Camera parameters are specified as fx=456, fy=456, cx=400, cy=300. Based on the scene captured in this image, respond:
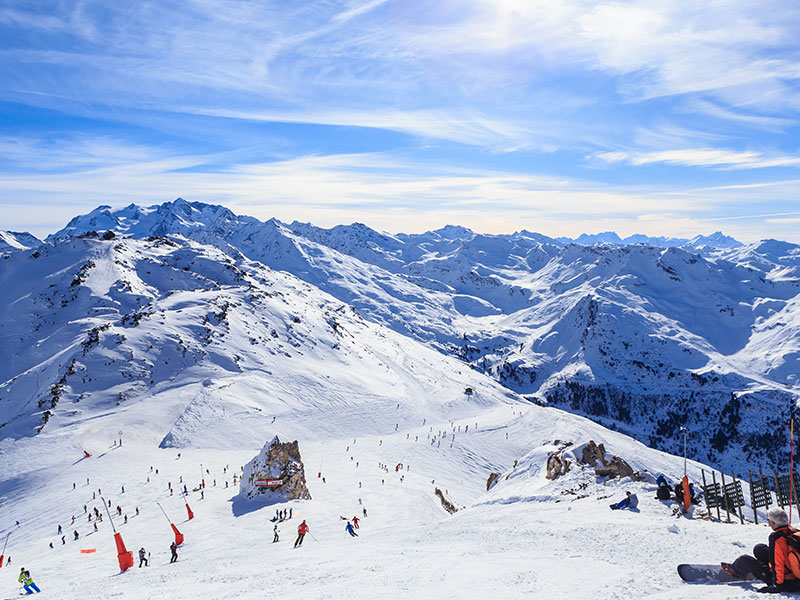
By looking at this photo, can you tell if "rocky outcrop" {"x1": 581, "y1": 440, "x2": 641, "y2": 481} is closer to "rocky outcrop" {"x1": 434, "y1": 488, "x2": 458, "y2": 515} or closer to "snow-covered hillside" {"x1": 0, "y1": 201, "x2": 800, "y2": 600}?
"snow-covered hillside" {"x1": 0, "y1": 201, "x2": 800, "y2": 600}

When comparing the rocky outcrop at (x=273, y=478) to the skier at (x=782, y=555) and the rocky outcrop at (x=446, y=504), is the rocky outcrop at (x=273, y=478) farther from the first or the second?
the skier at (x=782, y=555)

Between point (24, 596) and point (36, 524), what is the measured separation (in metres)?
32.4

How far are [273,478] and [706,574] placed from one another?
3831 centimetres

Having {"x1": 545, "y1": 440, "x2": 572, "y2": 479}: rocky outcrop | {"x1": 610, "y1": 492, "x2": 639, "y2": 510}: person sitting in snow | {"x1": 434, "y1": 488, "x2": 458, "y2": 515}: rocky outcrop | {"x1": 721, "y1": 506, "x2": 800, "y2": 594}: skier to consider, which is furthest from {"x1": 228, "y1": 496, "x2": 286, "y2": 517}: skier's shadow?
{"x1": 721, "y1": 506, "x2": 800, "y2": 594}: skier

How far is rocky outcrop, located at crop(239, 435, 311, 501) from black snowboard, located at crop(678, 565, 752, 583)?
37.7 m

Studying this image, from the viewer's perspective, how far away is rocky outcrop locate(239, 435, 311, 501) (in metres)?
42.8

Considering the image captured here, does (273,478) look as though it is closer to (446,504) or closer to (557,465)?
(446,504)

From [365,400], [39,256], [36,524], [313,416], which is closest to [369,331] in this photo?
[365,400]

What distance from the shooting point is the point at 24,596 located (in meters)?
20.9

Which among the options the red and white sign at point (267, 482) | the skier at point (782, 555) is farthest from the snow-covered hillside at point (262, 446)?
the red and white sign at point (267, 482)

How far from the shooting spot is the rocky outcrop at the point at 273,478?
42812mm

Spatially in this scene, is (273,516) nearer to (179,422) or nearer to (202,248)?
(179,422)

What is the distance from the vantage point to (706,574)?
1156 cm

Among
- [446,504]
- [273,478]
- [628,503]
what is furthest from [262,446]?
[628,503]
